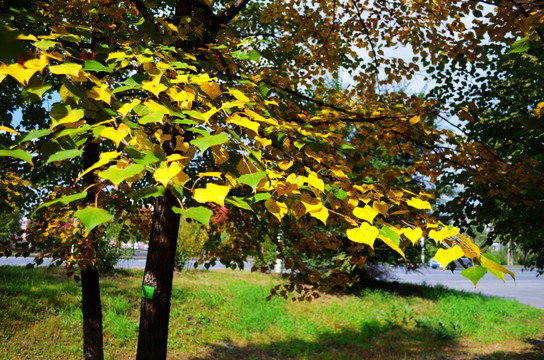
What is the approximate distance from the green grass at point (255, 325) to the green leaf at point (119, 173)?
611 cm

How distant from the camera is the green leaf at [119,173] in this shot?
3.14 ft

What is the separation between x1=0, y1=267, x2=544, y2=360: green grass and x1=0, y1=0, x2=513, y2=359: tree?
106 inches

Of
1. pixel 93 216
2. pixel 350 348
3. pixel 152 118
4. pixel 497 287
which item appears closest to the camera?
pixel 93 216

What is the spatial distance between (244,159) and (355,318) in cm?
967

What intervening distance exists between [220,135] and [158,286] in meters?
2.00

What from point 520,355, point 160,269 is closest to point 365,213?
point 160,269

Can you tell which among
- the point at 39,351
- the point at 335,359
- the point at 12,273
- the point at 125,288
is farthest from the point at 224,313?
the point at 12,273

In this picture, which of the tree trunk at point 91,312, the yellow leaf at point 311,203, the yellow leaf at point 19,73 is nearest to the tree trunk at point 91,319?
the tree trunk at point 91,312

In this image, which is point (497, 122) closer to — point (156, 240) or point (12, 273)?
point (156, 240)

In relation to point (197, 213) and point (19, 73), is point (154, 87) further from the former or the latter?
point (197, 213)

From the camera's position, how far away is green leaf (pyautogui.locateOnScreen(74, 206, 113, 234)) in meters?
0.88

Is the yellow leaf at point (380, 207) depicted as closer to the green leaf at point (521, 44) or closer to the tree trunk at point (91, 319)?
the green leaf at point (521, 44)

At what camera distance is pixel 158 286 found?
109 inches

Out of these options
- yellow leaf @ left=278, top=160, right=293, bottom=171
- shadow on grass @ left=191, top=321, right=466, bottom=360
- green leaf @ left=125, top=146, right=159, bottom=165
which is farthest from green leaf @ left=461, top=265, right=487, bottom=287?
shadow on grass @ left=191, top=321, right=466, bottom=360
